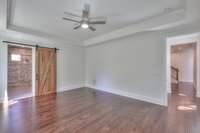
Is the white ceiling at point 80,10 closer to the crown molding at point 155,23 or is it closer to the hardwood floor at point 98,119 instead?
the crown molding at point 155,23

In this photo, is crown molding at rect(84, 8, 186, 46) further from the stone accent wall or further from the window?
the window

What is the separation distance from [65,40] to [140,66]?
3695mm

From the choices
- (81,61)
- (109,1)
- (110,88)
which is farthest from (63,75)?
(109,1)

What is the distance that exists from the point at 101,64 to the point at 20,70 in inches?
218

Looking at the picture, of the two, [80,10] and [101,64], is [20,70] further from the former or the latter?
[80,10]

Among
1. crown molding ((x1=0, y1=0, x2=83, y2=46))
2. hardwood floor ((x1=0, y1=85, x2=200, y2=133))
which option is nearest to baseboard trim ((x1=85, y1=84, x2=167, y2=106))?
hardwood floor ((x1=0, y1=85, x2=200, y2=133))

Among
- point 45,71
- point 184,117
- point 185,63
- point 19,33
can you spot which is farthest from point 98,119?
point 185,63

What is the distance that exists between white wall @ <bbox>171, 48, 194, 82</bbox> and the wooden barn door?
869 cm

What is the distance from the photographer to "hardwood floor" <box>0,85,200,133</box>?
2.53 meters

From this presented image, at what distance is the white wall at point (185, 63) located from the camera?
29.1 feet

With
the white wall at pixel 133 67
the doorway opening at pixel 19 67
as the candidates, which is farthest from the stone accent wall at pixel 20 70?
the white wall at pixel 133 67

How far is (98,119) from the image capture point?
9.78 ft

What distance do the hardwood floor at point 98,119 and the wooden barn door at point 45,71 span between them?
1.56m

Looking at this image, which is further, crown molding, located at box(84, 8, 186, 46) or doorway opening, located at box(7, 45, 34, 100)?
doorway opening, located at box(7, 45, 34, 100)
